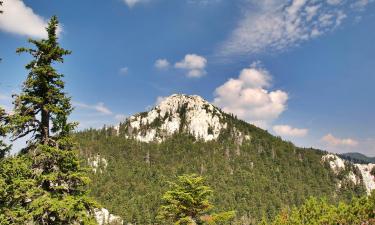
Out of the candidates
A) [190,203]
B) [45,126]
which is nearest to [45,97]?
[45,126]

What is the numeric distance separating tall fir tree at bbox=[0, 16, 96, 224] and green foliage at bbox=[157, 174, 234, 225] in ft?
31.9

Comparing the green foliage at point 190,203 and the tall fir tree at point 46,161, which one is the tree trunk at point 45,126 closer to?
the tall fir tree at point 46,161

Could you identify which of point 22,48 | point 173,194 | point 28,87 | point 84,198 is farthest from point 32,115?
point 173,194

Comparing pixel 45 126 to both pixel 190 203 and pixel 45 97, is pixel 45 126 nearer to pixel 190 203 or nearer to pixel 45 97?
pixel 45 97

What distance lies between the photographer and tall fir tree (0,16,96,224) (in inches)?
591

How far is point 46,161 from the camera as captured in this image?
643 inches

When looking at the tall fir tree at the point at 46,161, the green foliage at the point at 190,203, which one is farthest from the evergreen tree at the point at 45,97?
the green foliage at the point at 190,203

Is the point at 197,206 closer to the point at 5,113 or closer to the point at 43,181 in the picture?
the point at 43,181

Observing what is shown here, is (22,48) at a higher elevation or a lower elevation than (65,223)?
higher

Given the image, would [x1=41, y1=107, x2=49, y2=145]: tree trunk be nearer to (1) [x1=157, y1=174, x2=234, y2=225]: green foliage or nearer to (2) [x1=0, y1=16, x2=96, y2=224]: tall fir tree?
(2) [x1=0, y1=16, x2=96, y2=224]: tall fir tree

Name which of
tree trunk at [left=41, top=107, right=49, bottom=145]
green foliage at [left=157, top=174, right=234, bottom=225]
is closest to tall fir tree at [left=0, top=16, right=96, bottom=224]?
tree trunk at [left=41, top=107, right=49, bottom=145]

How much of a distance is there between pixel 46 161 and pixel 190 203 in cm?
1204

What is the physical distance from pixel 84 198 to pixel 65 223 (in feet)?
4.49

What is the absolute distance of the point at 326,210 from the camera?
46719 millimetres
